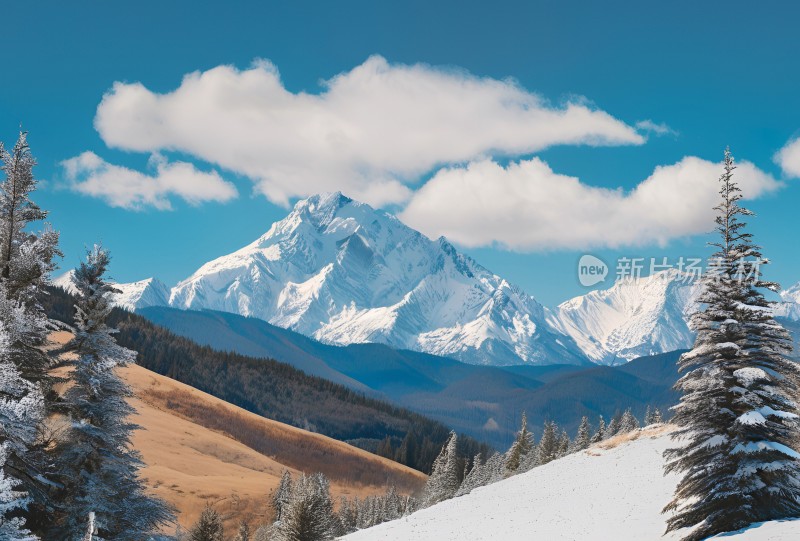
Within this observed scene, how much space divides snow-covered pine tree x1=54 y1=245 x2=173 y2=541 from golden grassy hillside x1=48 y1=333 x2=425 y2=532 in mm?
18991

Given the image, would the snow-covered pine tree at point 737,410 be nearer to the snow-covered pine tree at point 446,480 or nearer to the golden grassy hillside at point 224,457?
the golden grassy hillside at point 224,457

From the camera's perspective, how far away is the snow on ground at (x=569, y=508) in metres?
32.6

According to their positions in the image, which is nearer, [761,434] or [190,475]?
[761,434]

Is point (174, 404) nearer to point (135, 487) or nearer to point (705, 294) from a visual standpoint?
point (135, 487)

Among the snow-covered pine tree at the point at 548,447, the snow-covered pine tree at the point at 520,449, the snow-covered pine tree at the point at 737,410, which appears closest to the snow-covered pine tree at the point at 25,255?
the snow-covered pine tree at the point at 737,410

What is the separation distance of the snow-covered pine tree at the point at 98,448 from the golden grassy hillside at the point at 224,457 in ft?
62.3

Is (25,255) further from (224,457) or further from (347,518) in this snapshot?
(224,457)

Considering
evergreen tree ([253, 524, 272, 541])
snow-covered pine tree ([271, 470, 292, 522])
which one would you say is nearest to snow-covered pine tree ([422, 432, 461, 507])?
snow-covered pine tree ([271, 470, 292, 522])

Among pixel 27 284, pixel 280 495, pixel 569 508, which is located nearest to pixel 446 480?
pixel 280 495

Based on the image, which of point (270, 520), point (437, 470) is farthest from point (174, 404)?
point (437, 470)

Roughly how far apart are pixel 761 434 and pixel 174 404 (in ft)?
476

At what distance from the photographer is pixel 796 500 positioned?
826 inches

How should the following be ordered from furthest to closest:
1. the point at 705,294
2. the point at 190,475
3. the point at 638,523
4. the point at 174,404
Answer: the point at 174,404
the point at 190,475
the point at 638,523
the point at 705,294

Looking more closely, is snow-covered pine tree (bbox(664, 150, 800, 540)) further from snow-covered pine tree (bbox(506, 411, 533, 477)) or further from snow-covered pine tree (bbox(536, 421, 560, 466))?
snow-covered pine tree (bbox(506, 411, 533, 477))
